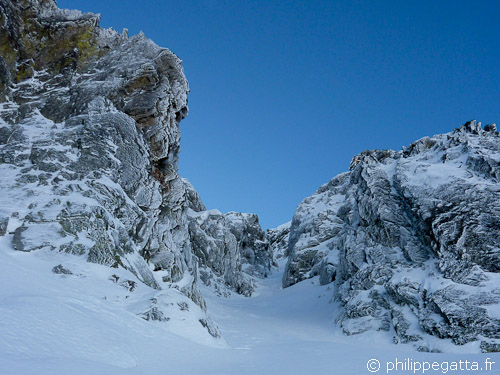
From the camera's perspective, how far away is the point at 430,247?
28.2 m

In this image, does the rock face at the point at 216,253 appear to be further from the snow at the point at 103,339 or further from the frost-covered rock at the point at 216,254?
the snow at the point at 103,339

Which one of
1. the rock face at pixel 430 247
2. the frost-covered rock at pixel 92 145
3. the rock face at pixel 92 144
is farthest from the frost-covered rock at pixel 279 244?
the frost-covered rock at pixel 92 145

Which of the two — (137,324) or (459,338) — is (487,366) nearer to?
(137,324)

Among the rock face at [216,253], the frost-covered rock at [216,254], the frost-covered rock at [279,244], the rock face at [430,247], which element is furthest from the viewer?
the frost-covered rock at [279,244]

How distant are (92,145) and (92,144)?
11cm

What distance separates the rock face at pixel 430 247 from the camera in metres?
22.4

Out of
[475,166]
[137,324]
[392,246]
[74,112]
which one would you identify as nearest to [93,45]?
[74,112]

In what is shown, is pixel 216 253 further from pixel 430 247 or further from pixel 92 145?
pixel 430 247

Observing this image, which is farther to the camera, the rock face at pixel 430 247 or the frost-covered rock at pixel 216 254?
the frost-covered rock at pixel 216 254

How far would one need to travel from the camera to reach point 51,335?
8398mm

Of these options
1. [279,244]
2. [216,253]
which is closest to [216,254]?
[216,253]

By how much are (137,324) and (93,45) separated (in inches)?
A: 1336

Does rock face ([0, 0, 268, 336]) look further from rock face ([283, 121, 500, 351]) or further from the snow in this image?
rock face ([283, 121, 500, 351])

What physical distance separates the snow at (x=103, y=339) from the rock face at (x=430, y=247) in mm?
2274
